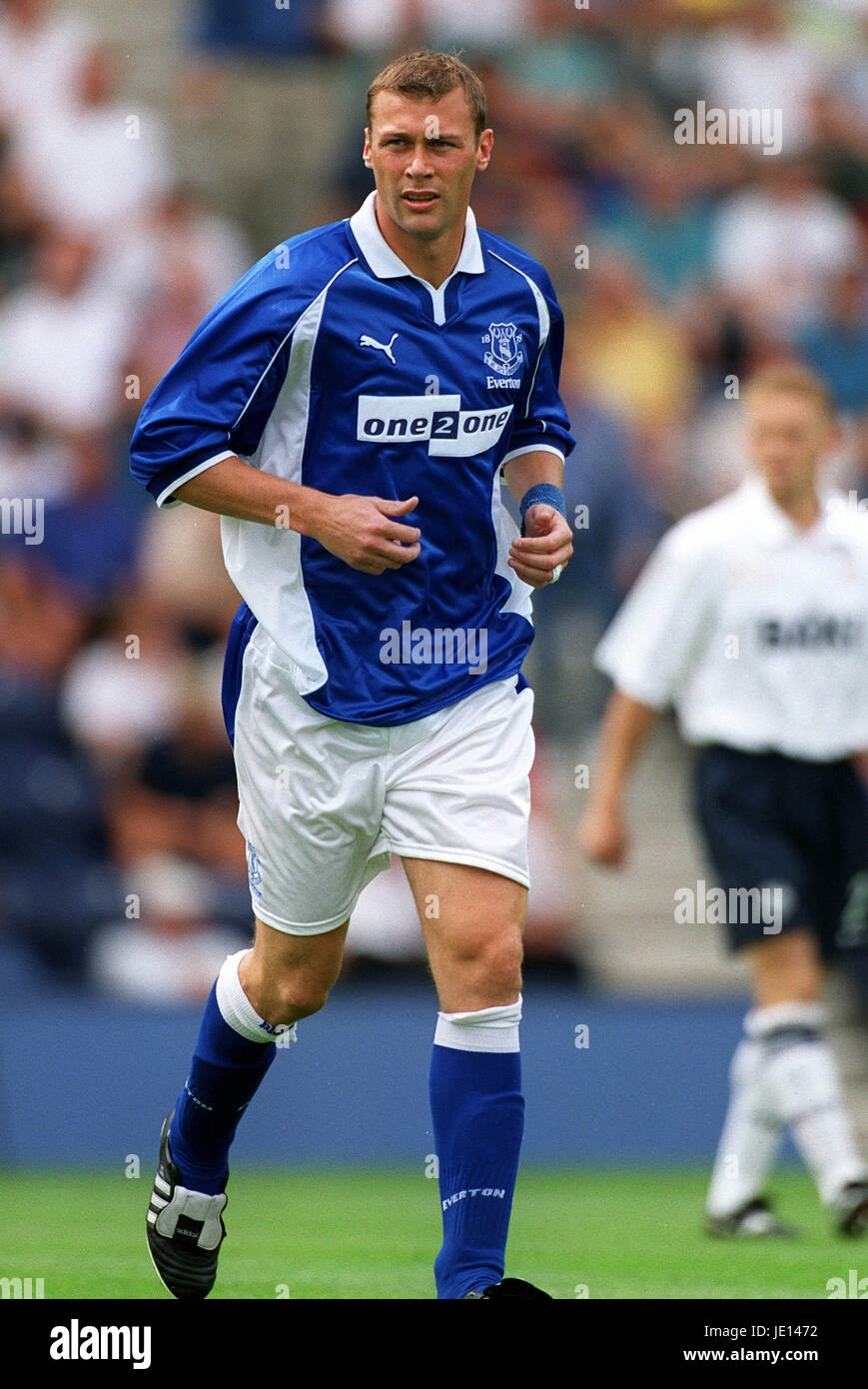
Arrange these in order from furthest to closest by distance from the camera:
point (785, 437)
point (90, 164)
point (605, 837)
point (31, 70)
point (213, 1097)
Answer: point (31, 70) → point (90, 164) → point (785, 437) → point (605, 837) → point (213, 1097)

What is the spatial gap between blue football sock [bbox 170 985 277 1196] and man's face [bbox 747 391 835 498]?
3.06 metres

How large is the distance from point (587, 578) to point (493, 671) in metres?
5.87

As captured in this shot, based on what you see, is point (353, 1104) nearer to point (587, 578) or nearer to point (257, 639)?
point (587, 578)

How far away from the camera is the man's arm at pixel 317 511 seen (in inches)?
181

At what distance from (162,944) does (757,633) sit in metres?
3.78

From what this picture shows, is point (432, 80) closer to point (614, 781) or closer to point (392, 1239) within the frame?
point (614, 781)

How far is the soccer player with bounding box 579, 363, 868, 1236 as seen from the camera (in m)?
7.04

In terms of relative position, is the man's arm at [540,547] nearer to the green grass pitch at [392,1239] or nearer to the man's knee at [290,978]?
the man's knee at [290,978]

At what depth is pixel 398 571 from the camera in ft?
15.9

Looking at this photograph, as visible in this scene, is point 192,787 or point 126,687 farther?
point 126,687

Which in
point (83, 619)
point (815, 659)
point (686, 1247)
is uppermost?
point (83, 619)

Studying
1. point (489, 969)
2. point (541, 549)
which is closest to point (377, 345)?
point (541, 549)

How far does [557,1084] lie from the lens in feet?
32.1

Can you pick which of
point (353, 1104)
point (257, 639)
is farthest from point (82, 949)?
point (257, 639)
